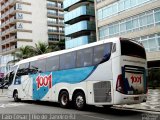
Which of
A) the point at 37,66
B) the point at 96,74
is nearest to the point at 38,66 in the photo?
the point at 37,66

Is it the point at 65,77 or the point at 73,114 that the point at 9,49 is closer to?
the point at 65,77

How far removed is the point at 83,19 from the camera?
5078cm

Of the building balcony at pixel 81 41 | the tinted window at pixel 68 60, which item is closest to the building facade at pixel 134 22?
the building balcony at pixel 81 41

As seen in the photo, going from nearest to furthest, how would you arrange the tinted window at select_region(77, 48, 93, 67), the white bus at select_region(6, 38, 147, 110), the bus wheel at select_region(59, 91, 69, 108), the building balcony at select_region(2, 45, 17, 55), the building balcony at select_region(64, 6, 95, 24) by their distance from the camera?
the white bus at select_region(6, 38, 147, 110) < the tinted window at select_region(77, 48, 93, 67) < the bus wheel at select_region(59, 91, 69, 108) < the building balcony at select_region(64, 6, 95, 24) < the building balcony at select_region(2, 45, 17, 55)

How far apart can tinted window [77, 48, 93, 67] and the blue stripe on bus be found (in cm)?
26

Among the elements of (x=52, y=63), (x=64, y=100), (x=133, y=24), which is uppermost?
(x=133, y=24)

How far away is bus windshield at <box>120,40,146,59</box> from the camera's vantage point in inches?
543

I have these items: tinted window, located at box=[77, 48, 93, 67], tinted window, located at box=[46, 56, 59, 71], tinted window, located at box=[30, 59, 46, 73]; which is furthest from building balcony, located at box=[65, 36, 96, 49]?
tinted window, located at box=[77, 48, 93, 67]

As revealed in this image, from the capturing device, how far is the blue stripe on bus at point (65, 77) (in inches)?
601

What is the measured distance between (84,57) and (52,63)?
130 inches

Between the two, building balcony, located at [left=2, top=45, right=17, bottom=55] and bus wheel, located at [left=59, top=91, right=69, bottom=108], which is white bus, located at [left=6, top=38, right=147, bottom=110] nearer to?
bus wheel, located at [left=59, top=91, right=69, bottom=108]

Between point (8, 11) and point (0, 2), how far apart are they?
8.72 m

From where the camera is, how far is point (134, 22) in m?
35.7

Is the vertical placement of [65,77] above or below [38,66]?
below
